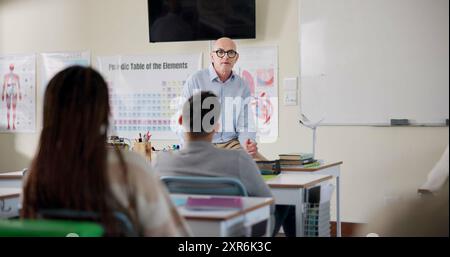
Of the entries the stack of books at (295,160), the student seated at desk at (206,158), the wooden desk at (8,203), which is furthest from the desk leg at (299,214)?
the wooden desk at (8,203)

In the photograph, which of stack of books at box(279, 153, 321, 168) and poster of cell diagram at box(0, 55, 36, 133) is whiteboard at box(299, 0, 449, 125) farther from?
poster of cell diagram at box(0, 55, 36, 133)

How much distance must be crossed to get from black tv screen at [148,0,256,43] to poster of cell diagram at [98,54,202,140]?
17 cm

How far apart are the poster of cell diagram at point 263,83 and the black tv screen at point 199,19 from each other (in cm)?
16

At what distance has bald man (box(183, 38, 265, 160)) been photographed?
3.38 m

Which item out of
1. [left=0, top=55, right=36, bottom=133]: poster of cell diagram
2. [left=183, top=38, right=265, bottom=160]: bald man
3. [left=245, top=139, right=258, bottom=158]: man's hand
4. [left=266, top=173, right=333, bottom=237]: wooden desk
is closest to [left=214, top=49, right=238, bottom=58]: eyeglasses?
[left=183, top=38, right=265, bottom=160]: bald man

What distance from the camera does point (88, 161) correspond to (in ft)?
5.12

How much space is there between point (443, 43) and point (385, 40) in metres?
1.71

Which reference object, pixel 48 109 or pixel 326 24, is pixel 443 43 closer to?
pixel 48 109

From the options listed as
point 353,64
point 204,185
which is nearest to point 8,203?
point 204,185

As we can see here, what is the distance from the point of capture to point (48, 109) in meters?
1.58

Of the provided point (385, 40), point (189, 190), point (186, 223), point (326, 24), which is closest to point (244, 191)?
point (189, 190)

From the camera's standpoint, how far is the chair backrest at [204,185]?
224 centimetres

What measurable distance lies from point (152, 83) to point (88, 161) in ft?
10.2

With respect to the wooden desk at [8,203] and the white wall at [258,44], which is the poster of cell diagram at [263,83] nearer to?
the white wall at [258,44]
